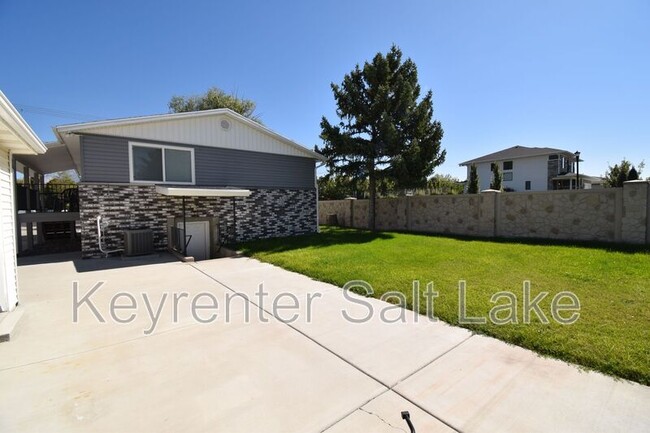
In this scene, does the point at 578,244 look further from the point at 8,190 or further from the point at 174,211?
the point at 8,190

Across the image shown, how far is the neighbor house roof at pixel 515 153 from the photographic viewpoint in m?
29.0

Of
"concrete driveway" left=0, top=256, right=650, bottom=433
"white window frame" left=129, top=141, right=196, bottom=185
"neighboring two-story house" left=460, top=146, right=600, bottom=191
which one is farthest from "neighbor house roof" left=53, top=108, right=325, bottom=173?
"neighboring two-story house" left=460, top=146, right=600, bottom=191

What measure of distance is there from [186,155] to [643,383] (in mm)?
12226

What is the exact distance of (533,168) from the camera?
99.0 feet

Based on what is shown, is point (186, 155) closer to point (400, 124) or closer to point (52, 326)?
point (52, 326)

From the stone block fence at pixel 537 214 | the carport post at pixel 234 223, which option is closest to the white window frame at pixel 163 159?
the carport post at pixel 234 223

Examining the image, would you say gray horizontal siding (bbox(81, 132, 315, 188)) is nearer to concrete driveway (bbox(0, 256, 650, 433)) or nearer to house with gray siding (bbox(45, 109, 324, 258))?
house with gray siding (bbox(45, 109, 324, 258))

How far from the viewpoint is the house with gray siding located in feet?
30.9

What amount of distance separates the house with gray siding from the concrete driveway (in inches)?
223

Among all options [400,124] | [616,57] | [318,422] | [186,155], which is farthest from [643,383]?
[400,124]

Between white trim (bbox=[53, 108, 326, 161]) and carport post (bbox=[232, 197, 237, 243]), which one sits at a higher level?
white trim (bbox=[53, 108, 326, 161])

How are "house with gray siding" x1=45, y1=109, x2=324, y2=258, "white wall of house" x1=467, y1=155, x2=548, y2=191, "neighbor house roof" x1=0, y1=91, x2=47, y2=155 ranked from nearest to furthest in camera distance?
1. "neighbor house roof" x1=0, y1=91, x2=47, y2=155
2. "house with gray siding" x1=45, y1=109, x2=324, y2=258
3. "white wall of house" x1=467, y1=155, x2=548, y2=191

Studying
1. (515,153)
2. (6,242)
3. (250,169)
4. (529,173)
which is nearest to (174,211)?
(250,169)

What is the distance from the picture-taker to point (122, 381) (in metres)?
2.80
